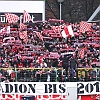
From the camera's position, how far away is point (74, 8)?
116ft

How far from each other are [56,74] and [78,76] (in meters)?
0.92

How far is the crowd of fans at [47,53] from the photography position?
52.4 ft

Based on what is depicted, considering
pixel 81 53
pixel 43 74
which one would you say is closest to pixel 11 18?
pixel 81 53

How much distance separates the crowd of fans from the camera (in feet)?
52.4

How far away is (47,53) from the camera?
730 inches

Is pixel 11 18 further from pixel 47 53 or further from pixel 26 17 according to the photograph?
pixel 47 53

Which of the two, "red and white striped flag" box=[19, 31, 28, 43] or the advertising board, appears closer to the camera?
"red and white striped flag" box=[19, 31, 28, 43]

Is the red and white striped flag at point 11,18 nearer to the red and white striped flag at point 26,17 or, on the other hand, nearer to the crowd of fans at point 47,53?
the red and white striped flag at point 26,17

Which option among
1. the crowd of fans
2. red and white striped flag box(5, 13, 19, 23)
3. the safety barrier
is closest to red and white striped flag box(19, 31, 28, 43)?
the crowd of fans

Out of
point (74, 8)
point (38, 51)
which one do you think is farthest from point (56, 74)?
point (74, 8)

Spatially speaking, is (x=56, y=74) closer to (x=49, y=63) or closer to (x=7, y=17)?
(x=49, y=63)

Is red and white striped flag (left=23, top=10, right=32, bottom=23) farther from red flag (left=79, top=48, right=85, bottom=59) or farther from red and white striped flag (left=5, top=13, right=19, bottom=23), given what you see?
red flag (left=79, top=48, right=85, bottom=59)

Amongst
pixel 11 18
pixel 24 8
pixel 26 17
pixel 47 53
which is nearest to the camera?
pixel 47 53

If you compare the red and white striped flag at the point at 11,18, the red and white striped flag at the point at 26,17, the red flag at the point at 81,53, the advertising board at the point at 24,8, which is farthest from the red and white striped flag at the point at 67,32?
the red and white striped flag at the point at 11,18
